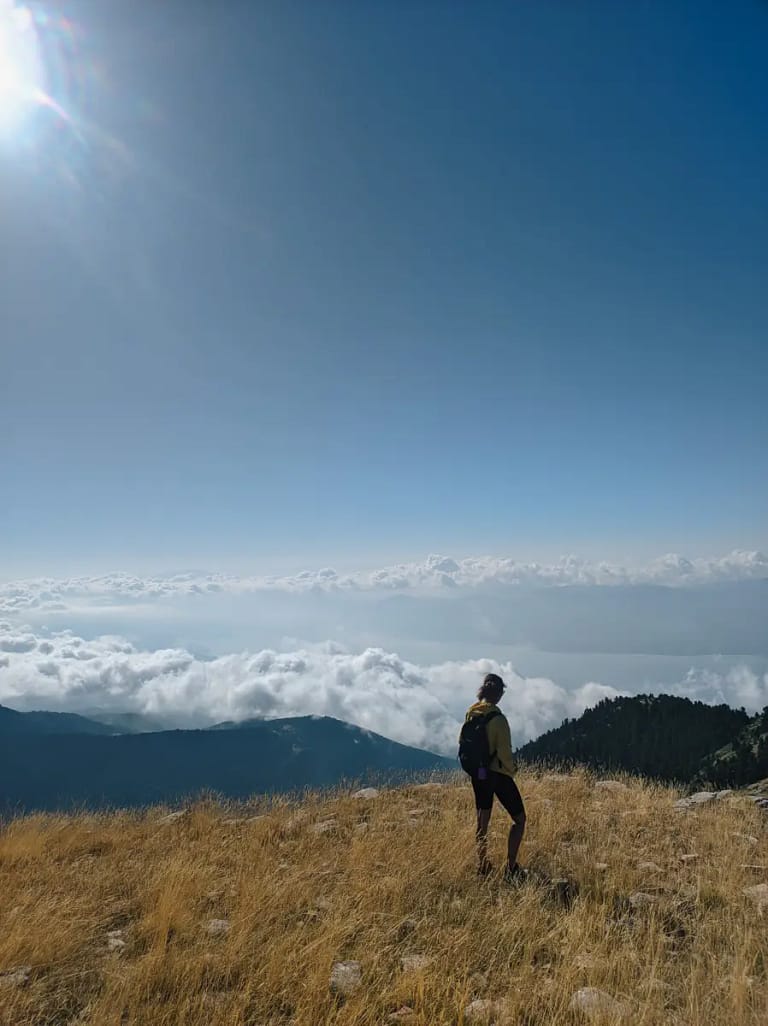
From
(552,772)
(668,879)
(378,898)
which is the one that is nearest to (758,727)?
(552,772)

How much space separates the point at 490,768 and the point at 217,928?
12.4ft

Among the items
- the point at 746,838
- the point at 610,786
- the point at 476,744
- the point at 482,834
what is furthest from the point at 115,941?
the point at 610,786

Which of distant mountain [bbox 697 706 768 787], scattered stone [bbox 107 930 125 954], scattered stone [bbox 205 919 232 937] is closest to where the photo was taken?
scattered stone [bbox 107 930 125 954]

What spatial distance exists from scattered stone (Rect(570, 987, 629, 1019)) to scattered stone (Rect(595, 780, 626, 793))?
979 cm

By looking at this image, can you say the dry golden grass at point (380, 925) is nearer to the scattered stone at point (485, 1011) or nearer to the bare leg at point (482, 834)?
the scattered stone at point (485, 1011)

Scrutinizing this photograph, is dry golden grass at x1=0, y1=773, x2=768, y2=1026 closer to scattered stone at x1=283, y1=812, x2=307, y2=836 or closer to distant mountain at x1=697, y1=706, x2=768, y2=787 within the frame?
scattered stone at x1=283, y1=812, x2=307, y2=836

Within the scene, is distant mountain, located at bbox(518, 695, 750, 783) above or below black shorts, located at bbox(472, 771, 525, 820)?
below

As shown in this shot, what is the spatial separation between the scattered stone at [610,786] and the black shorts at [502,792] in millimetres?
6811

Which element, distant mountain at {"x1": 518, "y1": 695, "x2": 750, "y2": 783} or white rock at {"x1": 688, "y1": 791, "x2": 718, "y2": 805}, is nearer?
white rock at {"x1": 688, "y1": 791, "x2": 718, "y2": 805}

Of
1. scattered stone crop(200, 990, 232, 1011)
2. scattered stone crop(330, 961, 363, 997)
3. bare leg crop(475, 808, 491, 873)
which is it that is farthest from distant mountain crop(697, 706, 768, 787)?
scattered stone crop(200, 990, 232, 1011)

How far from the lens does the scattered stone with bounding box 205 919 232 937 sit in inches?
223

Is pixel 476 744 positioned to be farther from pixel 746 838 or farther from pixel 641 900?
pixel 746 838

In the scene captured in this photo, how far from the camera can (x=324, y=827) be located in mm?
10180

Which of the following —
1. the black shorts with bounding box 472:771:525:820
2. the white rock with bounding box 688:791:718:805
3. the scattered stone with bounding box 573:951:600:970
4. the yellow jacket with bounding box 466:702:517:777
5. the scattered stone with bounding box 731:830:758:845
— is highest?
the yellow jacket with bounding box 466:702:517:777
